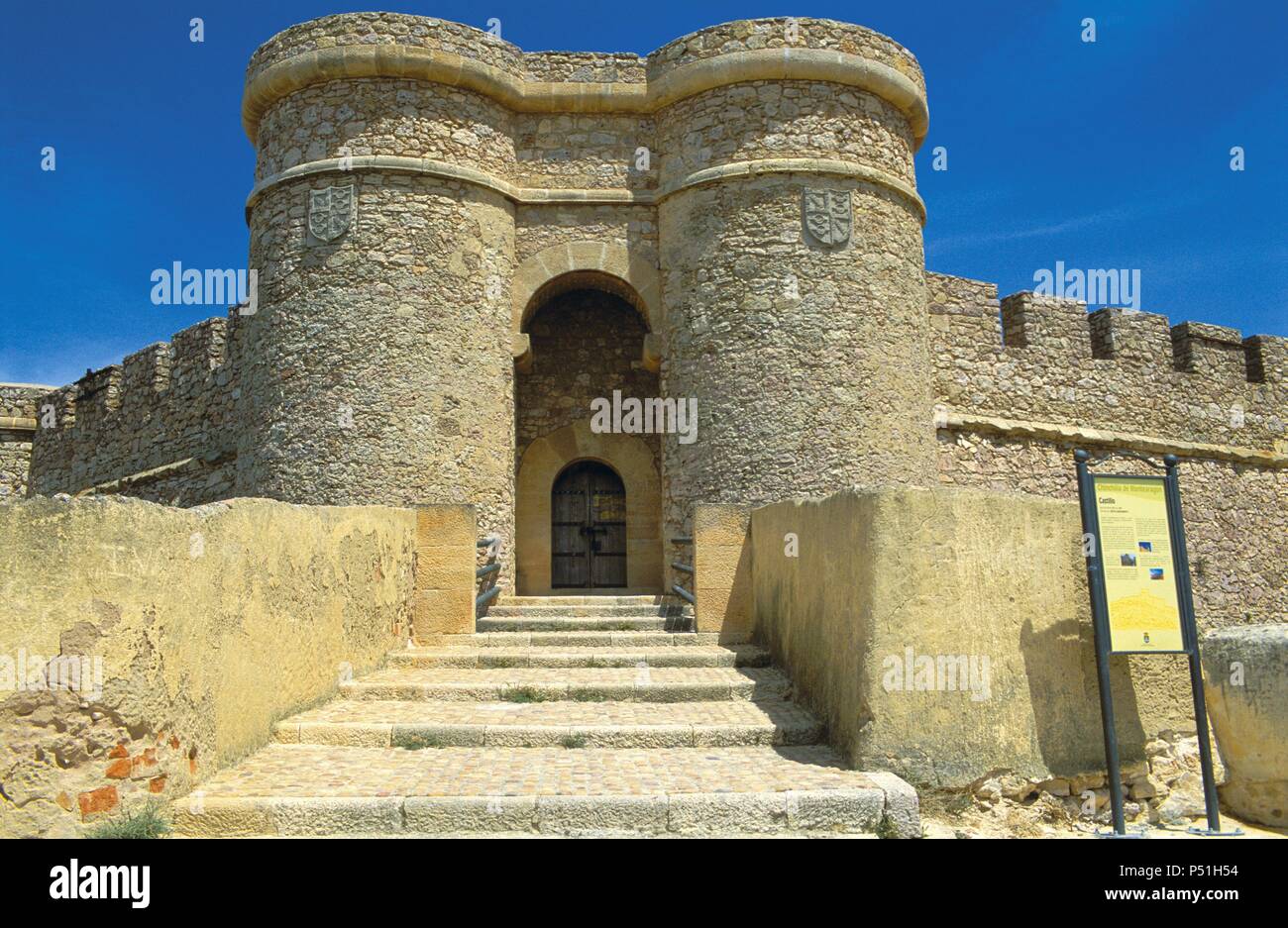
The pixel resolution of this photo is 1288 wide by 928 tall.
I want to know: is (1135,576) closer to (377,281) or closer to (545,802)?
(545,802)

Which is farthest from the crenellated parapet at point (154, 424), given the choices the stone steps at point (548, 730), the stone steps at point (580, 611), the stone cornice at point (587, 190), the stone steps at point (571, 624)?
the stone steps at point (548, 730)

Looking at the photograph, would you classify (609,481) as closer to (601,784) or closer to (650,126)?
(650,126)

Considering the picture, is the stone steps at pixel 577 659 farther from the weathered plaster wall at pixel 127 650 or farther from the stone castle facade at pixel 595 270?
the stone castle facade at pixel 595 270

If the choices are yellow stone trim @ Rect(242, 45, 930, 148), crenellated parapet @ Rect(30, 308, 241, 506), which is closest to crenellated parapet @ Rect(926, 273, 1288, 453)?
yellow stone trim @ Rect(242, 45, 930, 148)

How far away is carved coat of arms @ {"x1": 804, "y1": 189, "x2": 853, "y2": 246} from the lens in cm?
1077

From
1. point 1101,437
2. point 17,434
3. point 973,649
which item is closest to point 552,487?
point 1101,437

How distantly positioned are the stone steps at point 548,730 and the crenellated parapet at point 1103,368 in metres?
7.54

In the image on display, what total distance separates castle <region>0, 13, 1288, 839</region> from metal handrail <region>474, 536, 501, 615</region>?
0.32 m

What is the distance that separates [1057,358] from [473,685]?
9.74m

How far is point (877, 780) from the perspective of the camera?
4598 millimetres

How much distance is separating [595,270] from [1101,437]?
6913 millimetres

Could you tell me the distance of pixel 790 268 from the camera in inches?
421

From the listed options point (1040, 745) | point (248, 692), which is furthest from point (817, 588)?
point (248, 692)
